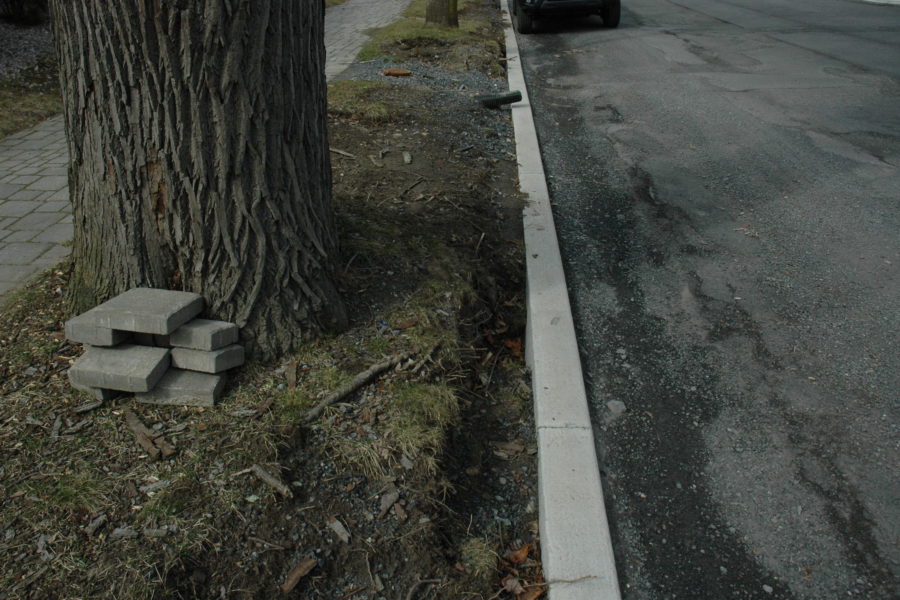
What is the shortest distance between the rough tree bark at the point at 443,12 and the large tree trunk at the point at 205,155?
9.89 meters

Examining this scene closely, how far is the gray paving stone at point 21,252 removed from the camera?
15.1 ft

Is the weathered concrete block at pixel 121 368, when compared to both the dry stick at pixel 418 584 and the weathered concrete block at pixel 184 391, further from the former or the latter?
the dry stick at pixel 418 584

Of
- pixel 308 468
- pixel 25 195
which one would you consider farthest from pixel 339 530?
pixel 25 195

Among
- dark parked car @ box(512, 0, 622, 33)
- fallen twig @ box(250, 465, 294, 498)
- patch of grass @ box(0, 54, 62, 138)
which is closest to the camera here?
fallen twig @ box(250, 465, 294, 498)

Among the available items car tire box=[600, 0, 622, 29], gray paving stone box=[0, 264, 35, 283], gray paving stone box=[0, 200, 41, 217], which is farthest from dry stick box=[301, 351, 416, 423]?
car tire box=[600, 0, 622, 29]

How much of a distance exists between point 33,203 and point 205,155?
12.0ft

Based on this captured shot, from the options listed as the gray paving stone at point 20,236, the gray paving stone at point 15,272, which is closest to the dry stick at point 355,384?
the gray paving stone at point 15,272

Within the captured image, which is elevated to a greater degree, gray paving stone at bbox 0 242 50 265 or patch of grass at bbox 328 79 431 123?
patch of grass at bbox 328 79 431 123

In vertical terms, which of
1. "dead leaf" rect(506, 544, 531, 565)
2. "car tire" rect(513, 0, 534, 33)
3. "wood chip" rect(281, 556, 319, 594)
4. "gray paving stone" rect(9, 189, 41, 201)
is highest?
"car tire" rect(513, 0, 534, 33)

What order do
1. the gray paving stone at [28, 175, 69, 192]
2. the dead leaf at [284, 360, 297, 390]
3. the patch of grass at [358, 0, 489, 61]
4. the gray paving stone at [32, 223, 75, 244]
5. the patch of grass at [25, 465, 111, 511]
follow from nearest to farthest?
1. the patch of grass at [25, 465, 111, 511]
2. the dead leaf at [284, 360, 297, 390]
3. the gray paving stone at [32, 223, 75, 244]
4. the gray paving stone at [28, 175, 69, 192]
5. the patch of grass at [358, 0, 489, 61]

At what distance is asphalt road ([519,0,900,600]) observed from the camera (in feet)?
8.57

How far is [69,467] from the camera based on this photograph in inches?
100

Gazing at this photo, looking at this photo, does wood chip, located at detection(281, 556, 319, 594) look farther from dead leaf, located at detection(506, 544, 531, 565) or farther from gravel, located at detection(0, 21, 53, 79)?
gravel, located at detection(0, 21, 53, 79)

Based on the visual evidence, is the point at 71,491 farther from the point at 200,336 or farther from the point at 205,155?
the point at 205,155
